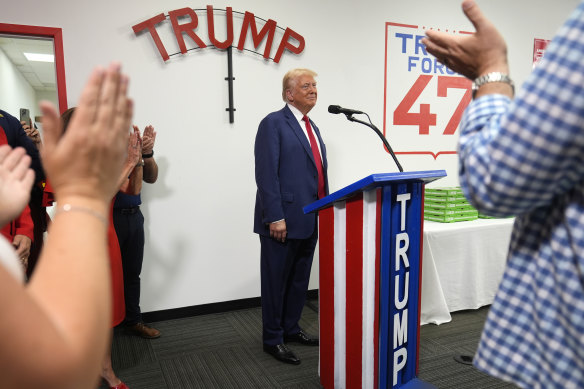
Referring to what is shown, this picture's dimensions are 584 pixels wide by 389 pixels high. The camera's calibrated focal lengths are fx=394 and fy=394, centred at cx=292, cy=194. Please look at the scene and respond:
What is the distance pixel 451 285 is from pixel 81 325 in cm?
277

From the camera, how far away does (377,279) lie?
1.55m

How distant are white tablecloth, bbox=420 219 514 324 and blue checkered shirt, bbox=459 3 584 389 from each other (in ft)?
6.75

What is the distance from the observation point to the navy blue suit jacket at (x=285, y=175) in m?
2.20

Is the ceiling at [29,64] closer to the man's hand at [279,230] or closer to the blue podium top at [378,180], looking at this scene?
the man's hand at [279,230]

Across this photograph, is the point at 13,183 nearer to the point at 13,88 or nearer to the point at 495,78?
the point at 495,78

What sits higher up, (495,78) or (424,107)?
(424,107)

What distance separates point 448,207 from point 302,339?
1369 millimetres

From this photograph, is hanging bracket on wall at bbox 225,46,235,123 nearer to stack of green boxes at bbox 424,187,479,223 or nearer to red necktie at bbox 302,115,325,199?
red necktie at bbox 302,115,325,199

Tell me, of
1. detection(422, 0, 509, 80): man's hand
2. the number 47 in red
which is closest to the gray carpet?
the number 47 in red

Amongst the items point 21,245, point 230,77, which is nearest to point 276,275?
point 21,245

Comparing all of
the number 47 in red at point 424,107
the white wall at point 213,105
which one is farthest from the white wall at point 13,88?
the number 47 in red at point 424,107

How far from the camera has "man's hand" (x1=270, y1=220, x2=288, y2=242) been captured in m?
2.19

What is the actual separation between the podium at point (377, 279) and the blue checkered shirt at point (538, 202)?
859mm

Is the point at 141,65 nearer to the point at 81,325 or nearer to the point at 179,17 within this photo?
the point at 179,17
